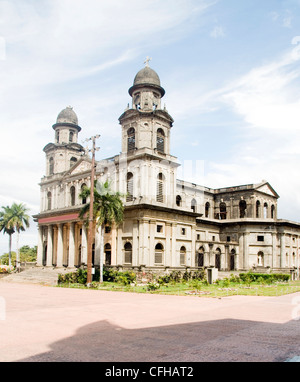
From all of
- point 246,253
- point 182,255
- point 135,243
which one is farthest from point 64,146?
point 246,253

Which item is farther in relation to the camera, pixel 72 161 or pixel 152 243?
pixel 72 161

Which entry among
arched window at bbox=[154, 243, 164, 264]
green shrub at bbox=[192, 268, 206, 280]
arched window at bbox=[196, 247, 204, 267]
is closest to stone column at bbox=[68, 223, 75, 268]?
arched window at bbox=[154, 243, 164, 264]

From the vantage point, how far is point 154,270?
41875 mm

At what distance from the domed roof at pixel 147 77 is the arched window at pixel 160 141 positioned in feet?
20.4

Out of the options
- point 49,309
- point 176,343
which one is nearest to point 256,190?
point 49,309

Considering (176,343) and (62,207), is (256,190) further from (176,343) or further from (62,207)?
(176,343)

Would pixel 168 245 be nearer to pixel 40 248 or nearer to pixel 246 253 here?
pixel 246 253

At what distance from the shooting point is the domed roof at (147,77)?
156 ft

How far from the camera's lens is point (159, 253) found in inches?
1740

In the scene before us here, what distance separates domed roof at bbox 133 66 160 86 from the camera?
47656 mm

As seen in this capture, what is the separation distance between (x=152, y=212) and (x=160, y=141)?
954 cm

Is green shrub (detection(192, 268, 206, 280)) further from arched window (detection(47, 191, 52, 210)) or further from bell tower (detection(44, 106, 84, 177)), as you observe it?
arched window (detection(47, 191, 52, 210))

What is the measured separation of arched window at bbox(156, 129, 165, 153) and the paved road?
2928 cm
